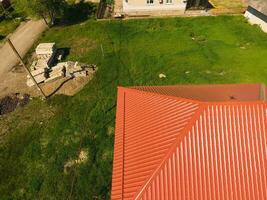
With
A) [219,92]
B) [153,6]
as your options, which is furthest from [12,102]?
[153,6]

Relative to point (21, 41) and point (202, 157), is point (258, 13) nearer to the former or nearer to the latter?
point (202, 157)

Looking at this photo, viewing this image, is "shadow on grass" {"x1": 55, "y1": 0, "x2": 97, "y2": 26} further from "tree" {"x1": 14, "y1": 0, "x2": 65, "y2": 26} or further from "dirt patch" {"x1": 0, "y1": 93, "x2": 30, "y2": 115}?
"dirt patch" {"x1": 0, "y1": 93, "x2": 30, "y2": 115}

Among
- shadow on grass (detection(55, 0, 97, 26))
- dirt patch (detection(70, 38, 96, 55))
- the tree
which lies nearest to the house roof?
dirt patch (detection(70, 38, 96, 55))

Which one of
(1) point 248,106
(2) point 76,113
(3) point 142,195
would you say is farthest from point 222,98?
(2) point 76,113

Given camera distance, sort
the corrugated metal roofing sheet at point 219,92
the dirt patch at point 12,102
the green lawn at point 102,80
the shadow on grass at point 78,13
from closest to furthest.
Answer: the corrugated metal roofing sheet at point 219,92 → the green lawn at point 102,80 → the dirt patch at point 12,102 → the shadow on grass at point 78,13

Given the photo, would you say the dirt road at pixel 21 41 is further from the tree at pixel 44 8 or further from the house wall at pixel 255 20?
the house wall at pixel 255 20

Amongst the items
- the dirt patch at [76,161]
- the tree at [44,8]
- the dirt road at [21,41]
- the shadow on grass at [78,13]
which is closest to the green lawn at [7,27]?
the dirt road at [21,41]

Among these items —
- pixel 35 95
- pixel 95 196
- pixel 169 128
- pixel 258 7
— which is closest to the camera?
pixel 169 128

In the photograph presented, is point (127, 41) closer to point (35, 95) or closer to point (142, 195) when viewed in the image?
point (35, 95)
